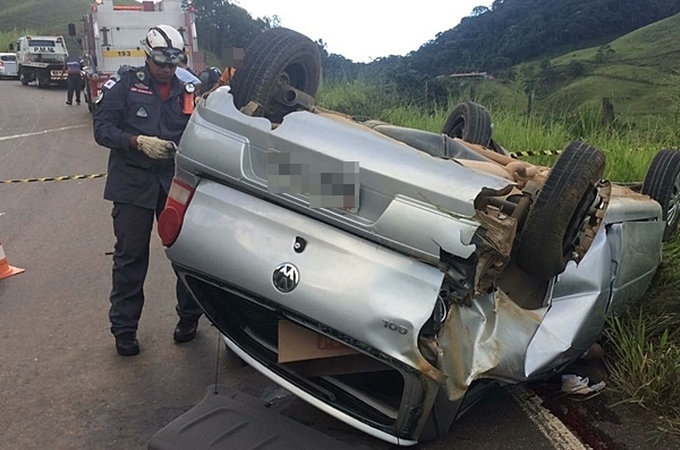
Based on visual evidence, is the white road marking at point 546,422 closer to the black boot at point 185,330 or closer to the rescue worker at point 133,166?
the black boot at point 185,330

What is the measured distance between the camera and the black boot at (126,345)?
3.69 metres

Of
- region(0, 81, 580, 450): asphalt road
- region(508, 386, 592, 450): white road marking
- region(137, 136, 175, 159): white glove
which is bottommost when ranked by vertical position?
region(0, 81, 580, 450): asphalt road

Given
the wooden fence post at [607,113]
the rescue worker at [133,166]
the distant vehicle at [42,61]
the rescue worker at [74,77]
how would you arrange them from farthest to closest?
1. the distant vehicle at [42,61]
2. the rescue worker at [74,77]
3. the wooden fence post at [607,113]
4. the rescue worker at [133,166]

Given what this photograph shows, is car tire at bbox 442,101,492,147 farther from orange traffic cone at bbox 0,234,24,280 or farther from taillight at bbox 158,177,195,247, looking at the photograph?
orange traffic cone at bbox 0,234,24,280

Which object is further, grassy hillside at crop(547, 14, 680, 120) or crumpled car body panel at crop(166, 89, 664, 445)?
grassy hillside at crop(547, 14, 680, 120)

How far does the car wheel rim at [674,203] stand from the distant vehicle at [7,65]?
108ft

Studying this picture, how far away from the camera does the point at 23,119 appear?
16469 mm

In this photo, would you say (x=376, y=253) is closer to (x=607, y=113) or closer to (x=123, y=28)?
(x=607, y=113)

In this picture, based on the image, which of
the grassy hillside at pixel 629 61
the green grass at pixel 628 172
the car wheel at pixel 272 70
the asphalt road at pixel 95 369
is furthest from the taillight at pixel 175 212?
the grassy hillside at pixel 629 61

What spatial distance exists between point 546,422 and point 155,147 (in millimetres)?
2349

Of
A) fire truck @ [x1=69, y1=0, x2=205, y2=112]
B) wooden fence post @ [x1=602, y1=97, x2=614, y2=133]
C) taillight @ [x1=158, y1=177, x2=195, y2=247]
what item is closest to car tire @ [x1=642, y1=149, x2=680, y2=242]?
taillight @ [x1=158, y1=177, x2=195, y2=247]

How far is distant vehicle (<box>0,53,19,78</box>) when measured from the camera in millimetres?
31312

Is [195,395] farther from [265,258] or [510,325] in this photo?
[510,325]

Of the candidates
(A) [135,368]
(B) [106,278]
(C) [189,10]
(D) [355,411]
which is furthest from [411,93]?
(D) [355,411]
